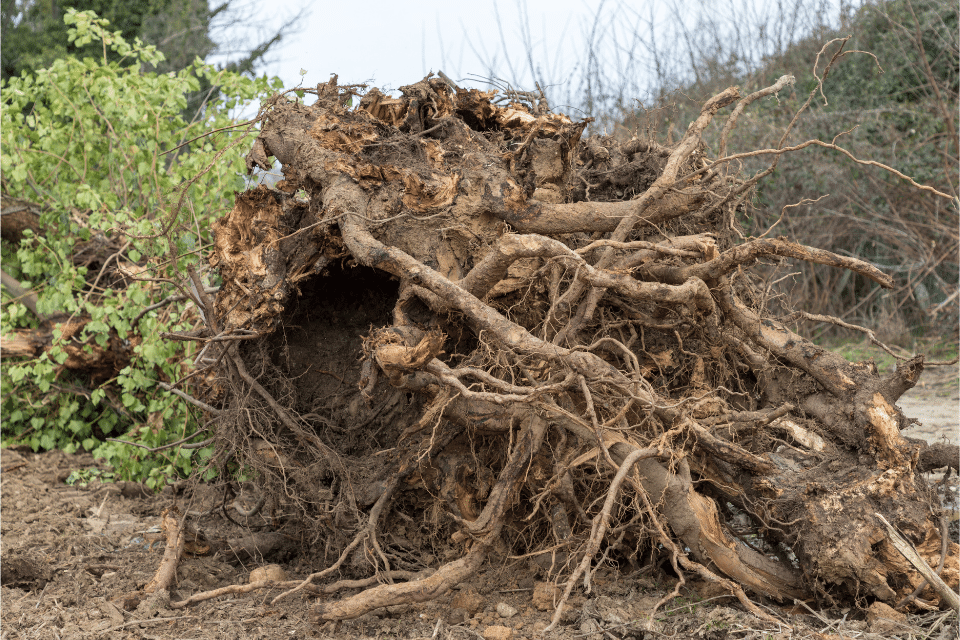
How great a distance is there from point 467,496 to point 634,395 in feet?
2.97

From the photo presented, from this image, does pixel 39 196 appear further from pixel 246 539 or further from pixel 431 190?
pixel 431 190

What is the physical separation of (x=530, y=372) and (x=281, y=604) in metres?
1.36

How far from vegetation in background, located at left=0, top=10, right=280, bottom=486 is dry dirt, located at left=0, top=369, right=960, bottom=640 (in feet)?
4.13

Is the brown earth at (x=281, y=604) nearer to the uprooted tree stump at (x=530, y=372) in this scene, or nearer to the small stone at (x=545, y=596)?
the small stone at (x=545, y=596)

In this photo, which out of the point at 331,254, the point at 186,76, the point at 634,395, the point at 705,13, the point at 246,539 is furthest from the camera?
the point at 705,13

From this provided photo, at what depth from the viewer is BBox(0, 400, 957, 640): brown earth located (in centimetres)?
263

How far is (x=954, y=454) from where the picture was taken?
124 inches

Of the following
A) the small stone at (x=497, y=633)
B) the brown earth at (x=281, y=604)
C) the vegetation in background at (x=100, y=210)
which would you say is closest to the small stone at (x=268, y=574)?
the brown earth at (x=281, y=604)

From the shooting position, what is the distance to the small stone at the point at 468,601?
291 centimetres

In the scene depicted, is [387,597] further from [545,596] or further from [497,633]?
[545,596]

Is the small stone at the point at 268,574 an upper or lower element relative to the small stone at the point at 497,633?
upper

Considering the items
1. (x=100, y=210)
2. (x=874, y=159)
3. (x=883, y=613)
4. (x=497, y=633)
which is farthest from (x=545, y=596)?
(x=874, y=159)

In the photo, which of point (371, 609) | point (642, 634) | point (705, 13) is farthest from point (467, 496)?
point (705, 13)

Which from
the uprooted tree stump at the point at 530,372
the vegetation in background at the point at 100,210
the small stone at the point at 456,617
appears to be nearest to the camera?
the uprooted tree stump at the point at 530,372
